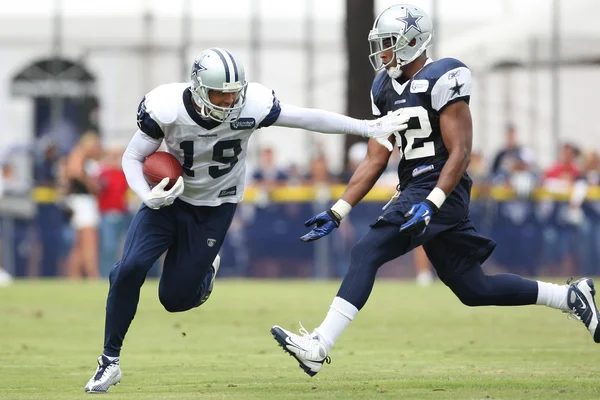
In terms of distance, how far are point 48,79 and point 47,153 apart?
1.80 metres

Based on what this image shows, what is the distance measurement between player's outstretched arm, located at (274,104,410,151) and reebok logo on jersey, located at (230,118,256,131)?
158 millimetres

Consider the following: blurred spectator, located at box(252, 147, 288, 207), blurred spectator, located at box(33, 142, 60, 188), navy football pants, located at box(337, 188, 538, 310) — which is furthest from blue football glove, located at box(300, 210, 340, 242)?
blurred spectator, located at box(33, 142, 60, 188)

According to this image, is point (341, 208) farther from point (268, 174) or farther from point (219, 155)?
point (268, 174)

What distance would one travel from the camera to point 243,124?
23.5ft

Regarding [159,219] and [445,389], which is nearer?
[445,389]

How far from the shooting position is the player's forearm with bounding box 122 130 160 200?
7.14 m

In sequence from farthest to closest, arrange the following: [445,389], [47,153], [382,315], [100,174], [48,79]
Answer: [48,79]
[47,153]
[100,174]
[382,315]
[445,389]

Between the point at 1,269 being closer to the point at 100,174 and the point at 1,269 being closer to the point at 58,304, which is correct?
the point at 100,174

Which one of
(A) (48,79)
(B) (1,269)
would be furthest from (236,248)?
(A) (48,79)

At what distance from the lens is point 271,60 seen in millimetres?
19938

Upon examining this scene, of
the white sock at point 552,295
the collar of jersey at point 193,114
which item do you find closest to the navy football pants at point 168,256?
the collar of jersey at point 193,114

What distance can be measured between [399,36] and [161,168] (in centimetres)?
155

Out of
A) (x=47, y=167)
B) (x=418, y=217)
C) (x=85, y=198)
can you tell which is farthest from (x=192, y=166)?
(x=47, y=167)

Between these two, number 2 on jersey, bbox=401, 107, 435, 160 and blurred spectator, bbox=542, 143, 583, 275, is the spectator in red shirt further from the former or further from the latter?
number 2 on jersey, bbox=401, 107, 435, 160
